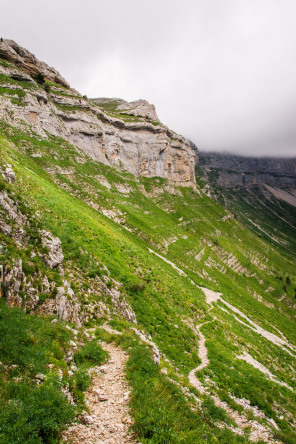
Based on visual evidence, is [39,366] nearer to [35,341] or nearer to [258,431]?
[35,341]

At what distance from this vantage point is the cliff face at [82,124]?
5419cm

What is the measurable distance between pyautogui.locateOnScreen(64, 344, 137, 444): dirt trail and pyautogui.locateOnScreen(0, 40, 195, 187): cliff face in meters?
57.6

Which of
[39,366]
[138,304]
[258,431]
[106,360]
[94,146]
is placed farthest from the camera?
[94,146]

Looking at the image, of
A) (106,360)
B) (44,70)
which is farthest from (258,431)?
(44,70)

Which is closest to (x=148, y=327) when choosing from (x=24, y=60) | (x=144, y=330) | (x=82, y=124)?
(x=144, y=330)

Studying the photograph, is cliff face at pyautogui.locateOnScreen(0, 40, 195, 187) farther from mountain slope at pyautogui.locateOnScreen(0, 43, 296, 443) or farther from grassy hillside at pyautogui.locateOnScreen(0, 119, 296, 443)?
mountain slope at pyautogui.locateOnScreen(0, 43, 296, 443)

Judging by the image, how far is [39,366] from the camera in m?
7.18

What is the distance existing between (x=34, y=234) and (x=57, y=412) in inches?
452

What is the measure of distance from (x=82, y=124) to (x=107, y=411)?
3392 inches

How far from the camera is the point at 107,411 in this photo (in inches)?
286

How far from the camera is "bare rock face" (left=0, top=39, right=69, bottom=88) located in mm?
62725

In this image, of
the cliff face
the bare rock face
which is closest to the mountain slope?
the cliff face

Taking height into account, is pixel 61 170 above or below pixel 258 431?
above

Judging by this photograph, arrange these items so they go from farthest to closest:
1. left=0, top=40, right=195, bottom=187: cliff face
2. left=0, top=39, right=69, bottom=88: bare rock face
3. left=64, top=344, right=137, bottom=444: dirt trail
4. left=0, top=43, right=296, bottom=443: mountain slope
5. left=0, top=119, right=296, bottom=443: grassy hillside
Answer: left=0, top=39, right=69, bottom=88: bare rock face
left=0, top=40, right=195, bottom=187: cliff face
left=0, top=43, right=296, bottom=443: mountain slope
left=0, top=119, right=296, bottom=443: grassy hillside
left=64, top=344, right=137, bottom=444: dirt trail
